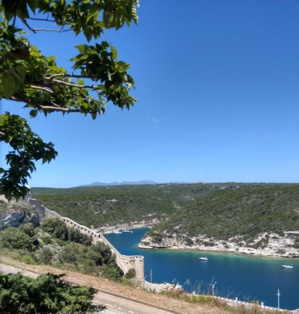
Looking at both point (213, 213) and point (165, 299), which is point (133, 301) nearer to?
point (165, 299)

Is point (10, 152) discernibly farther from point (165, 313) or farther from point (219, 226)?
point (219, 226)

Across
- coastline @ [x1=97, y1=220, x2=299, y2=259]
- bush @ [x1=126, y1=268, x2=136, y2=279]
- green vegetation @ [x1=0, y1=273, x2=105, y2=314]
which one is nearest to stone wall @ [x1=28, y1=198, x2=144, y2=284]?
bush @ [x1=126, y1=268, x2=136, y2=279]

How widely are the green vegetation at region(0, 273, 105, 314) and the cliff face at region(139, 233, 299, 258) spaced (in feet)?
185

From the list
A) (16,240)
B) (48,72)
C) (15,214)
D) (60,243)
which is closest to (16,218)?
(15,214)

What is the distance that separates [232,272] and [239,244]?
11.3 meters

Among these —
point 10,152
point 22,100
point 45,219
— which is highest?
point 22,100

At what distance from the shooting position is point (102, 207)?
271 ft

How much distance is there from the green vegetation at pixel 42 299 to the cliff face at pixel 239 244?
185 feet

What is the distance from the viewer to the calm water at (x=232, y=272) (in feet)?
129

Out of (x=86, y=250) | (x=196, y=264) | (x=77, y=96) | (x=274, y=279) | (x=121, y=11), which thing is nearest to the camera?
(x=121, y=11)

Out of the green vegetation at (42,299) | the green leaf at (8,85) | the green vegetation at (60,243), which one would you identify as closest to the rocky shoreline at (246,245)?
the green vegetation at (60,243)

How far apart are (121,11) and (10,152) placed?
7.91 feet

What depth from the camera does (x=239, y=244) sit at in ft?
192

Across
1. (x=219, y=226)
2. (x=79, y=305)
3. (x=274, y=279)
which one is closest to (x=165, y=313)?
(x=79, y=305)
